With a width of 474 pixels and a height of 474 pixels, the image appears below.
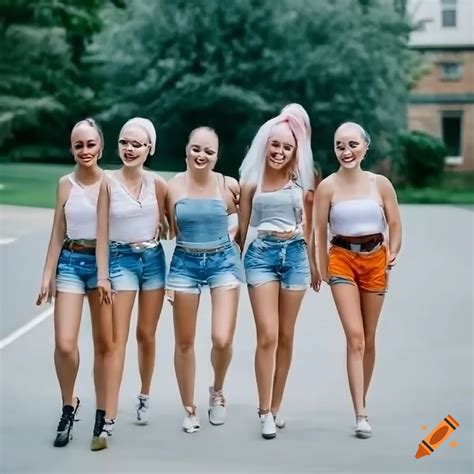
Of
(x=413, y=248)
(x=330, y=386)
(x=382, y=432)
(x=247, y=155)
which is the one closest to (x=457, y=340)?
(x=330, y=386)

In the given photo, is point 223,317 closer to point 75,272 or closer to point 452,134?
point 75,272

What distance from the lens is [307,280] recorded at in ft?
19.0

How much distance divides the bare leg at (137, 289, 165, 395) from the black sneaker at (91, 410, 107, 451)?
0.41m

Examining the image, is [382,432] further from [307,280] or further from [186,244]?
[186,244]

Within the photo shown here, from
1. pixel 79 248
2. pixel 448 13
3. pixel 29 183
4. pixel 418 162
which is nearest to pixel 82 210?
pixel 79 248

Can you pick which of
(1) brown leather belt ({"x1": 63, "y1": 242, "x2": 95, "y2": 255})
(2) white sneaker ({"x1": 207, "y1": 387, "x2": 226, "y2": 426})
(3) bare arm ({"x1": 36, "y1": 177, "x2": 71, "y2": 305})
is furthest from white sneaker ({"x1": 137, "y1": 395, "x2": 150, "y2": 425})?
(1) brown leather belt ({"x1": 63, "y1": 242, "x2": 95, "y2": 255})

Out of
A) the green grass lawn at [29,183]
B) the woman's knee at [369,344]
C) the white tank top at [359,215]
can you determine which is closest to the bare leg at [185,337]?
the white tank top at [359,215]

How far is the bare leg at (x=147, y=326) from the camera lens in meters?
5.70

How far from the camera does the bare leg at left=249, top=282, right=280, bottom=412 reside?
5.74m

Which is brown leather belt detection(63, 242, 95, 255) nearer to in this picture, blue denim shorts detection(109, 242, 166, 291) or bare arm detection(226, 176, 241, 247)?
blue denim shorts detection(109, 242, 166, 291)

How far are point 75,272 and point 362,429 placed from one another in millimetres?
1655

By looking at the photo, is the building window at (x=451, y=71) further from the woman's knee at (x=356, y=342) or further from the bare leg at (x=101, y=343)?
the bare leg at (x=101, y=343)

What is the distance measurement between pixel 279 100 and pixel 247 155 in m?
22.5

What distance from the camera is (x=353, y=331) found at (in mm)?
5824
